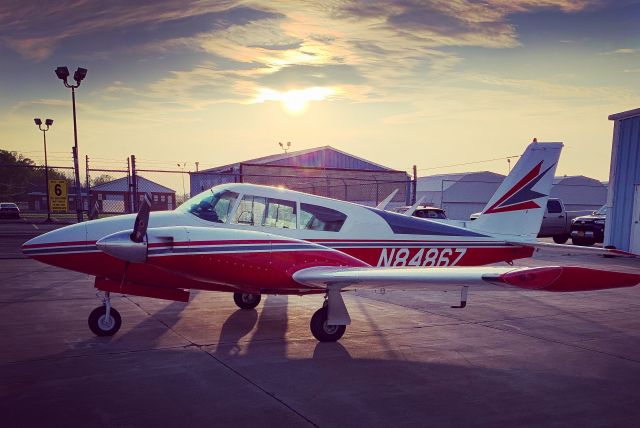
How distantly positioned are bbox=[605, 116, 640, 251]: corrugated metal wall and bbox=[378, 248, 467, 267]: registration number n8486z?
1520 cm

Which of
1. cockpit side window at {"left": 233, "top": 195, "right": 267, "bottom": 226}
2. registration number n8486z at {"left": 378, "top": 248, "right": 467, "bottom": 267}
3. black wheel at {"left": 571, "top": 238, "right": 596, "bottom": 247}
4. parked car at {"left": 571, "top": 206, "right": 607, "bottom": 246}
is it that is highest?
cockpit side window at {"left": 233, "top": 195, "right": 267, "bottom": 226}

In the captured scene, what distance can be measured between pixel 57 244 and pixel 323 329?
13.9ft

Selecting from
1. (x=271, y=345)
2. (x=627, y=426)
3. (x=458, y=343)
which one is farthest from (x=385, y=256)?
(x=627, y=426)

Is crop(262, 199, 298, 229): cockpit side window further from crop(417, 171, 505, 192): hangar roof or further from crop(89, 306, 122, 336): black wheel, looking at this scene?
crop(417, 171, 505, 192): hangar roof

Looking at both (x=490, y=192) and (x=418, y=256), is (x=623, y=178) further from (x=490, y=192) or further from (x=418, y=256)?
(x=490, y=192)

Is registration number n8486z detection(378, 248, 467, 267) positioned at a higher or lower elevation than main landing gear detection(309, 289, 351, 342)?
higher

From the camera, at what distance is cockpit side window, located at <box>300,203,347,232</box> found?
8594mm

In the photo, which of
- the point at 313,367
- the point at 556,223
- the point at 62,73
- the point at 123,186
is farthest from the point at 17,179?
the point at 313,367

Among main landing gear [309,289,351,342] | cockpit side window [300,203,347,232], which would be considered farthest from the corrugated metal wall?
main landing gear [309,289,351,342]

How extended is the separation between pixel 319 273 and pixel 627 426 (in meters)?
3.97

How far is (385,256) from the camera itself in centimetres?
916

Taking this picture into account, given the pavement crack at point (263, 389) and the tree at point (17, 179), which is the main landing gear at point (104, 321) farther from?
the tree at point (17, 179)

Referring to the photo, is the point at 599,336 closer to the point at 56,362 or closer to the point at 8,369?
the point at 56,362

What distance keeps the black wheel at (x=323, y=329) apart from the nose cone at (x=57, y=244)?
12.0ft
